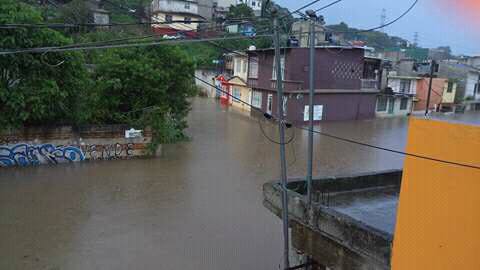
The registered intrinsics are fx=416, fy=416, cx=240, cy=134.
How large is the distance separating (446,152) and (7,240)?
8.67 m

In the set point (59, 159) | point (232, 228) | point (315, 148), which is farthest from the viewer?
point (315, 148)

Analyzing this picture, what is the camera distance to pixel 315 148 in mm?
19344

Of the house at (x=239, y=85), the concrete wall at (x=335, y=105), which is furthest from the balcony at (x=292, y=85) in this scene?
the house at (x=239, y=85)

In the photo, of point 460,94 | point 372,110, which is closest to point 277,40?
point 372,110

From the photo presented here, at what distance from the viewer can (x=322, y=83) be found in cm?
2641

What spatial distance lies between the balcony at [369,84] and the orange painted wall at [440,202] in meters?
26.0

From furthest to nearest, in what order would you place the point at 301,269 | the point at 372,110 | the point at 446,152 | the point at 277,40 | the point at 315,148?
the point at 372,110 → the point at 315,148 → the point at 301,269 → the point at 277,40 → the point at 446,152

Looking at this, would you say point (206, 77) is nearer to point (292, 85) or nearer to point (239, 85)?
point (239, 85)

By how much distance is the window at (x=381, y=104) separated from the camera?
100.0 ft

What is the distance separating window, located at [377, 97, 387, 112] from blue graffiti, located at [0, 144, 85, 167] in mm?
22337

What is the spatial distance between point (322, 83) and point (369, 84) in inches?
184

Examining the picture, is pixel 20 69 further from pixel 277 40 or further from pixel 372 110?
pixel 372 110

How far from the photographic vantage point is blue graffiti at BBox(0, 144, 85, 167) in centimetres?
1395

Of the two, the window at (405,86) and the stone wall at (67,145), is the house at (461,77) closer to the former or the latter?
the window at (405,86)
